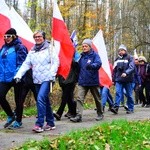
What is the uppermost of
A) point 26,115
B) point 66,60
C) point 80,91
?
point 66,60

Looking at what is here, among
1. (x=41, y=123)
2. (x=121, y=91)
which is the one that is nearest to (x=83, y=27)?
(x=121, y=91)

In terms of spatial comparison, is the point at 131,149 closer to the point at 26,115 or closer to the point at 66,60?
the point at 66,60

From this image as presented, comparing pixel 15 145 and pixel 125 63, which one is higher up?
pixel 125 63

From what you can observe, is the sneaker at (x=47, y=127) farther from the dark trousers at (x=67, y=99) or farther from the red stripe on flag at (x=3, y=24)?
the red stripe on flag at (x=3, y=24)

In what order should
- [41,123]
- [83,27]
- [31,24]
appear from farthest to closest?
[83,27]
[31,24]
[41,123]

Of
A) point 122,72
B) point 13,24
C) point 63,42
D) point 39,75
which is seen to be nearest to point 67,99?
point 63,42

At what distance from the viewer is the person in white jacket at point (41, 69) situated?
31.6 feet

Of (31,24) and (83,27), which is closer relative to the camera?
(31,24)

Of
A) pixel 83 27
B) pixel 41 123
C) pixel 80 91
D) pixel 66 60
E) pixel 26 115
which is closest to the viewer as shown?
pixel 41 123

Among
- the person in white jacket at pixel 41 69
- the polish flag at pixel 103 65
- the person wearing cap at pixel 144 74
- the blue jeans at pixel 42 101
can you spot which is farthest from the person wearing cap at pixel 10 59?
the person wearing cap at pixel 144 74

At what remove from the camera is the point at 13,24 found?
11391 mm

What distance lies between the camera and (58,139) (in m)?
8.20

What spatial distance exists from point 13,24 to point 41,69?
2.10 metres

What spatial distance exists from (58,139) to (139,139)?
1.52 metres
